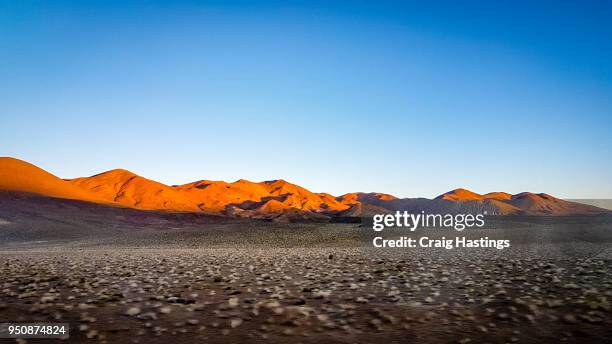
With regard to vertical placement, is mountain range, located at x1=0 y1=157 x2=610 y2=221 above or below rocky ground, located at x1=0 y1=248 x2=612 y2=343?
above

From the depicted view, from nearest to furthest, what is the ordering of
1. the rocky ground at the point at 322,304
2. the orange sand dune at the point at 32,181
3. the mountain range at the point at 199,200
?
the rocky ground at the point at 322,304
the orange sand dune at the point at 32,181
the mountain range at the point at 199,200

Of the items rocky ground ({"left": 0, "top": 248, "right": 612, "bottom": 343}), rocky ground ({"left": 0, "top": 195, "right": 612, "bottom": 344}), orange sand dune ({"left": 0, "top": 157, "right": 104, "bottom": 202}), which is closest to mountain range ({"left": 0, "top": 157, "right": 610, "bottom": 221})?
orange sand dune ({"left": 0, "top": 157, "right": 104, "bottom": 202})

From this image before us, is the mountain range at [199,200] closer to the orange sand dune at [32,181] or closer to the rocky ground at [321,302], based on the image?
the orange sand dune at [32,181]

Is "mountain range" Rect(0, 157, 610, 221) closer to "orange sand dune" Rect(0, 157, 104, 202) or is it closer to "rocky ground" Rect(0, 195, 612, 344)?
"orange sand dune" Rect(0, 157, 104, 202)

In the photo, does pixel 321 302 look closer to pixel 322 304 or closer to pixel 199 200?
pixel 322 304

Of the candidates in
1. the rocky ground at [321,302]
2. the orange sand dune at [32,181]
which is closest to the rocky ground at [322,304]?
the rocky ground at [321,302]

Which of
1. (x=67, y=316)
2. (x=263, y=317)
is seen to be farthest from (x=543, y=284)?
(x=67, y=316)

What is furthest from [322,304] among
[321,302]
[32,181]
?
[32,181]

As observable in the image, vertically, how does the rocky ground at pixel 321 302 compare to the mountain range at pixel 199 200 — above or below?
below

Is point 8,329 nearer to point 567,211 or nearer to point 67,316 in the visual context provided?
point 67,316

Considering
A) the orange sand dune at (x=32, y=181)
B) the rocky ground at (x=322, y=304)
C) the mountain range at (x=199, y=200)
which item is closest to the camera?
the rocky ground at (x=322, y=304)

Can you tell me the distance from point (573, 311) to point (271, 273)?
919cm

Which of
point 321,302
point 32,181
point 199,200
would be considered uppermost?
point 32,181

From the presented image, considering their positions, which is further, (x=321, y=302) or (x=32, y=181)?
(x=32, y=181)
